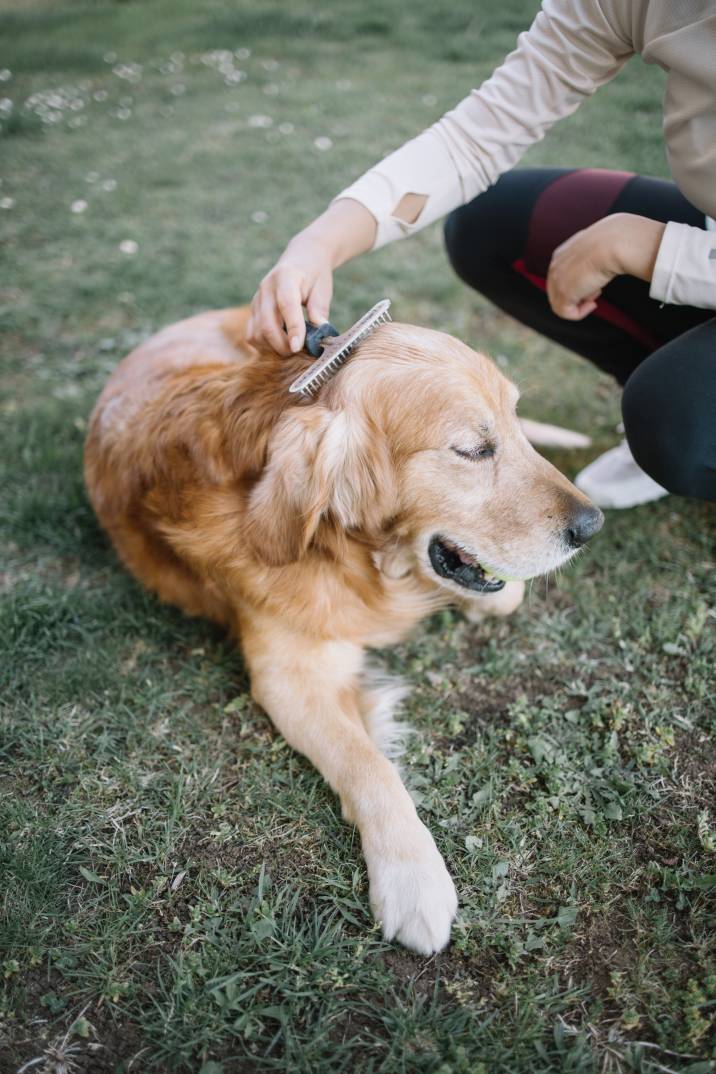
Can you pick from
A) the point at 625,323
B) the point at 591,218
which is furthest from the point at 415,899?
the point at 591,218

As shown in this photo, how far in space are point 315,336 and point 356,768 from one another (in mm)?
1164

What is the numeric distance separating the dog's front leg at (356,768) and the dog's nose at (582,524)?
2.39ft

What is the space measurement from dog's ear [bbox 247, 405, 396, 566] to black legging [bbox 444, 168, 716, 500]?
764 millimetres

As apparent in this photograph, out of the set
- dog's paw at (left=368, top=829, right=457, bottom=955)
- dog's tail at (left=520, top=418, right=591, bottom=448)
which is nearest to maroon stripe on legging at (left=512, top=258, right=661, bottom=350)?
dog's tail at (left=520, top=418, right=591, bottom=448)

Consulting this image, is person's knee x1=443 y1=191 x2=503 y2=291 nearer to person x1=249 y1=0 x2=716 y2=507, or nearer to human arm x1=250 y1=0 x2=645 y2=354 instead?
person x1=249 y1=0 x2=716 y2=507

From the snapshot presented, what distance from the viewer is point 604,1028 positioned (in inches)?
58.2

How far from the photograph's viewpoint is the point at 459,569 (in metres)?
2.13

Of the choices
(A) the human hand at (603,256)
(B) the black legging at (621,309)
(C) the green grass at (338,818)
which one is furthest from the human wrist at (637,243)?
(C) the green grass at (338,818)

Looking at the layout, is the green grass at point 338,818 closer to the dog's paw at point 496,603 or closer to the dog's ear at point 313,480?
the dog's paw at point 496,603

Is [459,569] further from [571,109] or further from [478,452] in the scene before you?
[571,109]

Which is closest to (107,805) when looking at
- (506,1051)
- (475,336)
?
(506,1051)

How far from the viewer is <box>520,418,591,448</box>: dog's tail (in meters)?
3.08

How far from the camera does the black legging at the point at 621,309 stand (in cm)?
193

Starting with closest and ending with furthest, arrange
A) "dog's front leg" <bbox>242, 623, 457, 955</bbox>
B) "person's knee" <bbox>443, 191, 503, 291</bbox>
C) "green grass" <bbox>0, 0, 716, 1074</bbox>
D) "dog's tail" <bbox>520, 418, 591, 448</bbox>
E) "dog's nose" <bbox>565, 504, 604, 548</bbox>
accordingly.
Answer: "green grass" <bbox>0, 0, 716, 1074</bbox>
"dog's front leg" <bbox>242, 623, 457, 955</bbox>
"dog's nose" <bbox>565, 504, 604, 548</bbox>
"person's knee" <bbox>443, 191, 503, 291</bbox>
"dog's tail" <bbox>520, 418, 591, 448</bbox>
